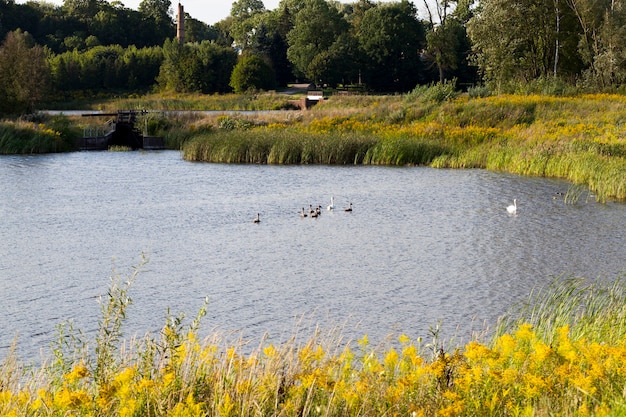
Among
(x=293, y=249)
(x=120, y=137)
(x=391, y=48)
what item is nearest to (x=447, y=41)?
(x=391, y=48)

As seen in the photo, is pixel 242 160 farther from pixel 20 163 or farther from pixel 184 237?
pixel 184 237

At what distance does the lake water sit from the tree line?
1923cm

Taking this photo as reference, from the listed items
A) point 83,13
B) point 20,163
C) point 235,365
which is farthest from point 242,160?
point 83,13

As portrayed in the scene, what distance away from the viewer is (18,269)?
46.3ft

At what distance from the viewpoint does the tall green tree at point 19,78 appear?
44938 mm

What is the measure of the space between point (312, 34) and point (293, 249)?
226ft

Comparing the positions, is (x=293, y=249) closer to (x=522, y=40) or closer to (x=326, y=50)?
(x=522, y=40)

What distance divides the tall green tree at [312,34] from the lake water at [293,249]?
181 ft

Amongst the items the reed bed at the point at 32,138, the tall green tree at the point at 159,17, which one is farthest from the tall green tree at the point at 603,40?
the tall green tree at the point at 159,17

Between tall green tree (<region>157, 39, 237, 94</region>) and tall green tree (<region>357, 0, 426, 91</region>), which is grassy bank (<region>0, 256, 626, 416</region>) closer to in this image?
tall green tree (<region>157, 39, 237, 94</region>)

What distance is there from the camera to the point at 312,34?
83000 mm

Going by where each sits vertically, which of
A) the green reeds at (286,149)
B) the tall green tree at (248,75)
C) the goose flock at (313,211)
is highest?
the tall green tree at (248,75)

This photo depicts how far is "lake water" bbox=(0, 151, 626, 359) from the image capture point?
11.3 m

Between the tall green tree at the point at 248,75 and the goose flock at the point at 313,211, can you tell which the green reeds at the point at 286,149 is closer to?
the goose flock at the point at 313,211
